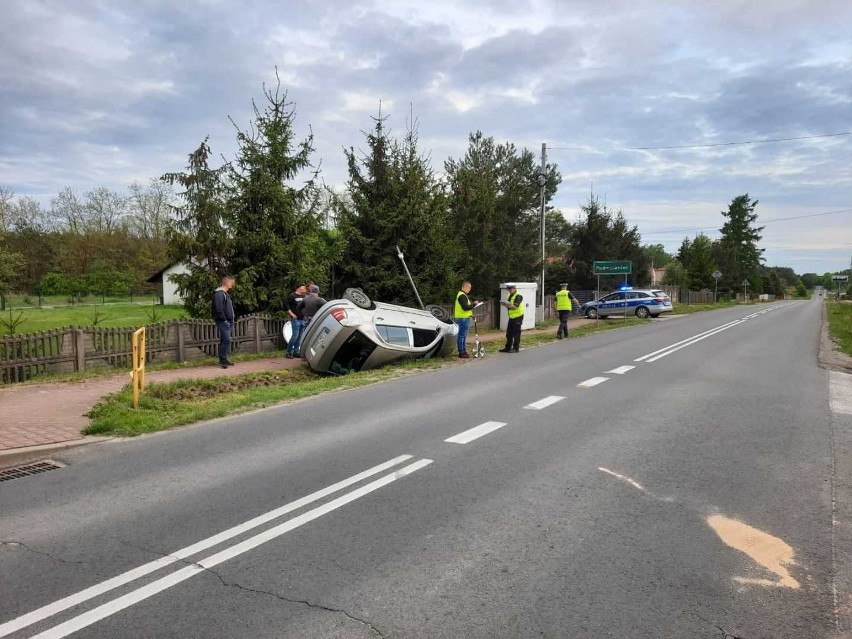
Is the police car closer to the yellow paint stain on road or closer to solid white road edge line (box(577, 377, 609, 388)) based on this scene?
solid white road edge line (box(577, 377, 609, 388))

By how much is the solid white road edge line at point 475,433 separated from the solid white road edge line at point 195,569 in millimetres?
1368

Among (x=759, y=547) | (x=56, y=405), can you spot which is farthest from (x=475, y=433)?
(x=56, y=405)

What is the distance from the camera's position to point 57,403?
27.4 feet

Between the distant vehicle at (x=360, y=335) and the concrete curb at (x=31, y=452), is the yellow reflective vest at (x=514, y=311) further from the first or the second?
the concrete curb at (x=31, y=452)

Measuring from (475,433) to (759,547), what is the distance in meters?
3.22

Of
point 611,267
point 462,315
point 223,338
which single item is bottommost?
point 223,338

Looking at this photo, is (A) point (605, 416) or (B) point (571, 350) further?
(B) point (571, 350)

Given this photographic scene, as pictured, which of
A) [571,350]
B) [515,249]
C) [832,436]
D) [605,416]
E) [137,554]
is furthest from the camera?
[515,249]

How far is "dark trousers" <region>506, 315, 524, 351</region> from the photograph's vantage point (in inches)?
598

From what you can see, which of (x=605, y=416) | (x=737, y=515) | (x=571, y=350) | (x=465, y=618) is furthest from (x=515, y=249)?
(x=465, y=618)

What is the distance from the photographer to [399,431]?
6723mm

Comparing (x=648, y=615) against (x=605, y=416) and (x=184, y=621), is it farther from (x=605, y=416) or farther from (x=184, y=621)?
(x=605, y=416)

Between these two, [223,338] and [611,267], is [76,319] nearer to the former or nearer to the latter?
[223,338]

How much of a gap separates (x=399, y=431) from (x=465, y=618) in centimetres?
384
